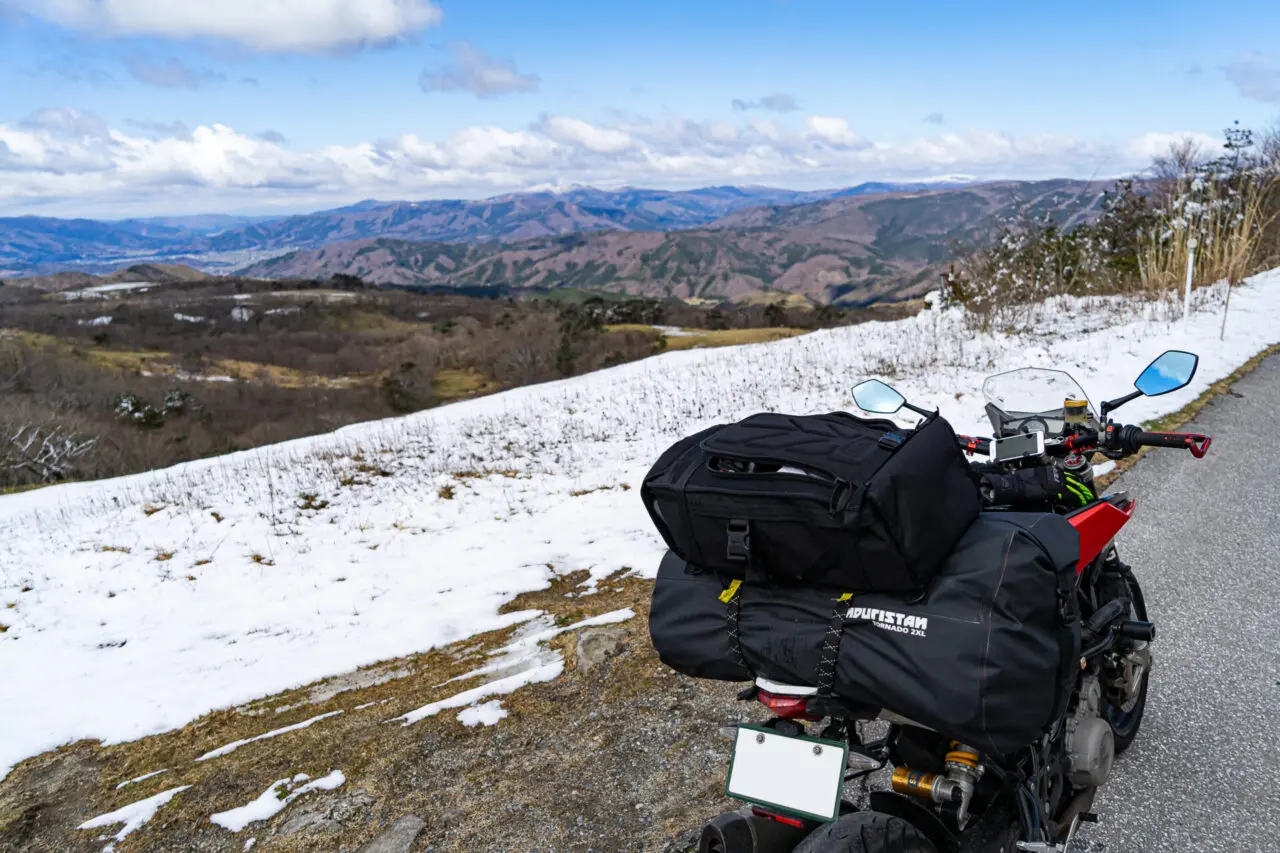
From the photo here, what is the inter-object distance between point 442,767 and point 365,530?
4.94 metres

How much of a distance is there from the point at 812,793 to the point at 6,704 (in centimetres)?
615

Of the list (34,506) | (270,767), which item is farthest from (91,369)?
(270,767)

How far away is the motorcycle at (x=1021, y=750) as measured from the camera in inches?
75.4

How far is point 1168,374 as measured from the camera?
2816mm

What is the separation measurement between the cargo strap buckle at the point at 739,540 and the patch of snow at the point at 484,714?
2.70 metres

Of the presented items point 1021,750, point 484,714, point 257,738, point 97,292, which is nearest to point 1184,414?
point 1021,750

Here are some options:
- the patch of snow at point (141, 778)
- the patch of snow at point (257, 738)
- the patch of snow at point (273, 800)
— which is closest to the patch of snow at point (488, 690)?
the patch of snow at point (273, 800)

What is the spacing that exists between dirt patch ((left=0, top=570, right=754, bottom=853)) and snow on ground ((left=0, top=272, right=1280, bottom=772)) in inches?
15.2

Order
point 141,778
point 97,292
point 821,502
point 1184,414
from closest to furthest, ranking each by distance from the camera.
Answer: point 821,502 → point 141,778 → point 1184,414 → point 97,292

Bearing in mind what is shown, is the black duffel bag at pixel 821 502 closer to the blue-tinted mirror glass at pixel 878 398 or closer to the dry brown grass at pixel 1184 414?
the blue-tinted mirror glass at pixel 878 398

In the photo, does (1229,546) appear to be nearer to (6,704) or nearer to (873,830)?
(873,830)

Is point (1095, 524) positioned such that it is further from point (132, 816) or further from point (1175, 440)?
point (132, 816)

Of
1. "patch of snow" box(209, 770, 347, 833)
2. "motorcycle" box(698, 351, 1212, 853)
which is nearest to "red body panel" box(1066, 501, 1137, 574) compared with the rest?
"motorcycle" box(698, 351, 1212, 853)

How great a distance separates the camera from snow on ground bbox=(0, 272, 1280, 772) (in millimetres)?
5789
